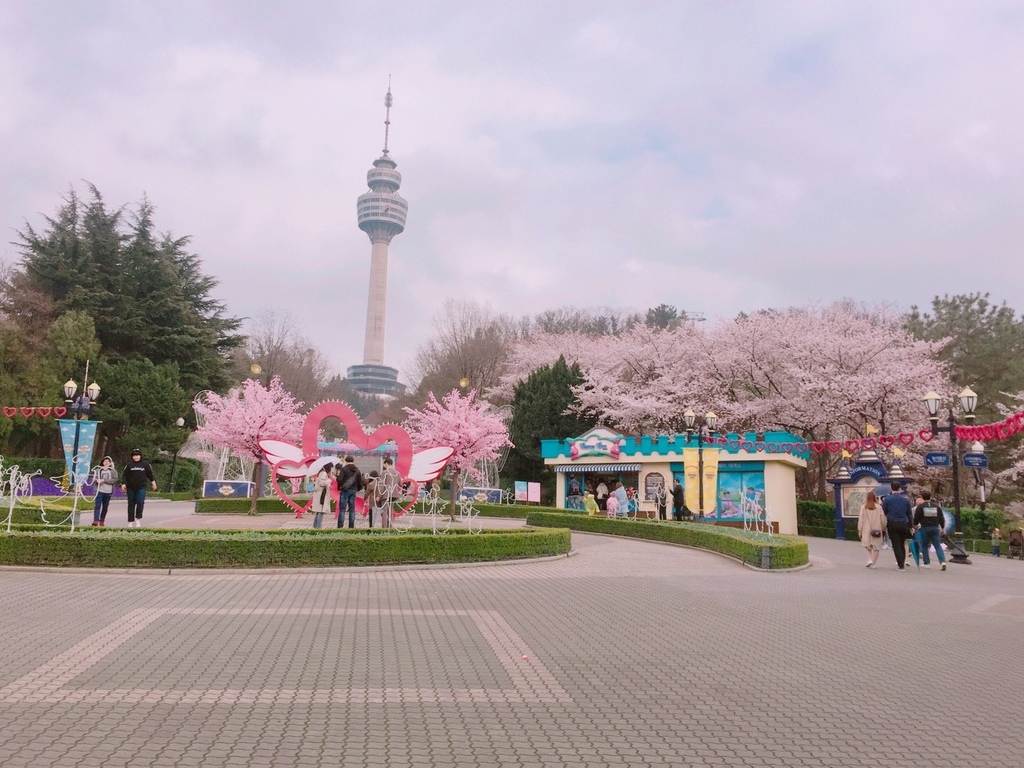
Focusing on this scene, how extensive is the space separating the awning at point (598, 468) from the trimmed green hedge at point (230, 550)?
67.0 feet

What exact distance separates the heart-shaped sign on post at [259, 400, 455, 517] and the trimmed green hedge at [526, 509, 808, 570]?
526cm

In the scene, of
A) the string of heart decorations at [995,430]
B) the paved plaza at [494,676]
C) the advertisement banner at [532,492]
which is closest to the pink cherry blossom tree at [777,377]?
the advertisement banner at [532,492]

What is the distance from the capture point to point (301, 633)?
738 cm

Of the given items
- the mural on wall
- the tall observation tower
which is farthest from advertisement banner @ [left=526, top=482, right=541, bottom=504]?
the tall observation tower

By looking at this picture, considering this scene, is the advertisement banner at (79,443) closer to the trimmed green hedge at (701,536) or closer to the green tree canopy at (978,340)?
the trimmed green hedge at (701,536)

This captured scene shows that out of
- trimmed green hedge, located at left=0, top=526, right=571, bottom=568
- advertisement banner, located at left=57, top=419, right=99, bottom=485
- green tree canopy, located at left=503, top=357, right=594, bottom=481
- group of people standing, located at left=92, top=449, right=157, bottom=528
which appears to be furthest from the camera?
green tree canopy, located at left=503, top=357, right=594, bottom=481

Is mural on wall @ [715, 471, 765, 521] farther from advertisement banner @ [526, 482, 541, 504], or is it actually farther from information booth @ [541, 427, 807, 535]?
advertisement banner @ [526, 482, 541, 504]

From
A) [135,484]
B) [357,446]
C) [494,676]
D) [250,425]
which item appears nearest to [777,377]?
[357,446]

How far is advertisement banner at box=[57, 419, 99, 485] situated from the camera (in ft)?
74.4

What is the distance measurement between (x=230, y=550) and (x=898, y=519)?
12.8m

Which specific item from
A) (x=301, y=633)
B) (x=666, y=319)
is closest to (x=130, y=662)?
(x=301, y=633)

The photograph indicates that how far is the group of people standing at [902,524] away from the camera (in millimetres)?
14836

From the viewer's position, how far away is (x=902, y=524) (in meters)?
14.8

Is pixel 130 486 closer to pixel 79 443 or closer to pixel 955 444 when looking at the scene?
pixel 79 443
